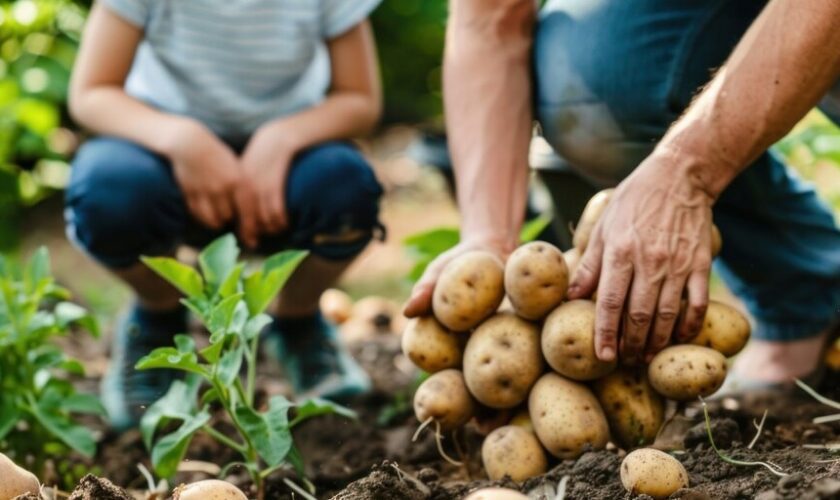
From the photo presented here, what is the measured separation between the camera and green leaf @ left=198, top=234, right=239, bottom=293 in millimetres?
1999

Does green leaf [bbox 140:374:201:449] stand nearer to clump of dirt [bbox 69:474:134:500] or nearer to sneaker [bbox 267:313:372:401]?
clump of dirt [bbox 69:474:134:500]

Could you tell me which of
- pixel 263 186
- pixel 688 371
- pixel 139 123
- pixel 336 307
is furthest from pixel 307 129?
pixel 688 371

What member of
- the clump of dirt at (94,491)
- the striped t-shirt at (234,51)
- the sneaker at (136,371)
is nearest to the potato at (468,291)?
the clump of dirt at (94,491)

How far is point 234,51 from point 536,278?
4.42 feet

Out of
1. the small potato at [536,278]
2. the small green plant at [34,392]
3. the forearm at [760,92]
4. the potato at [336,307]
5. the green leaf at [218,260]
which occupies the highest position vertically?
the forearm at [760,92]

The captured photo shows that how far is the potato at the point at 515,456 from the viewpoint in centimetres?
175

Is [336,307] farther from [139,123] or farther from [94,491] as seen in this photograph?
[94,491]

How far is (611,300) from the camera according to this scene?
1.71m

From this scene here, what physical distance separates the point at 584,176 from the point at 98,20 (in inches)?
50.7

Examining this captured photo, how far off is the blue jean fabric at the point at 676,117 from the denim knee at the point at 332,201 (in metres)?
0.49

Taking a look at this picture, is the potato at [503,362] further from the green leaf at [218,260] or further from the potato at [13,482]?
the potato at [13,482]

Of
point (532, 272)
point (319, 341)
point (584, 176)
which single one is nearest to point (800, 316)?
point (584, 176)

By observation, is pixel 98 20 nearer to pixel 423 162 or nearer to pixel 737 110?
pixel 423 162

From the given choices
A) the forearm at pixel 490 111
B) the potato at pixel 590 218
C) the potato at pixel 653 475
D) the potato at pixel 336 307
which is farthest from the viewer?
the potato at pixel 336 307
